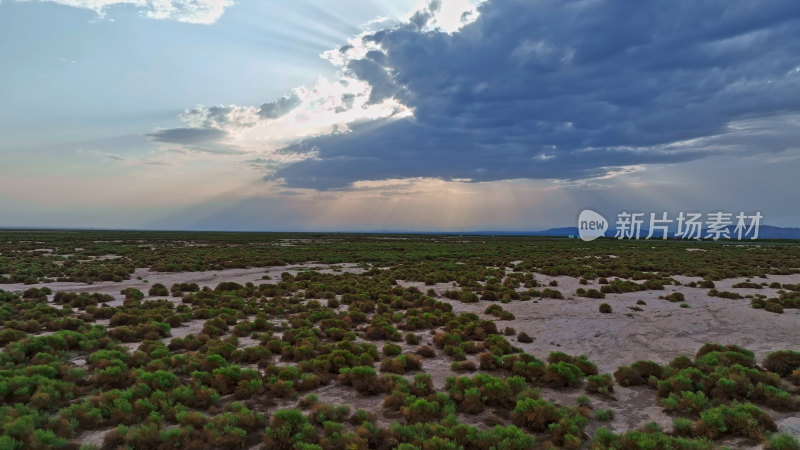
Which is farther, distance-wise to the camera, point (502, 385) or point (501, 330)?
point (501, 330)

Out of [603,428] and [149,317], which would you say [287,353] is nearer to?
[149,317]

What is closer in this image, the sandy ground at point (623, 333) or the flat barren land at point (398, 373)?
the flat barren land at point (398, 373)

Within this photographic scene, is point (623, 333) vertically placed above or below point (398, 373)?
above

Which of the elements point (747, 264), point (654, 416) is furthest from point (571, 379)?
point (747, 264)

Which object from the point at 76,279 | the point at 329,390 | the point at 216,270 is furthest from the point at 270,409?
the point at 216,270

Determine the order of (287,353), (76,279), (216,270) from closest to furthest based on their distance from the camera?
(287,353) → (76,279) → (216,270)

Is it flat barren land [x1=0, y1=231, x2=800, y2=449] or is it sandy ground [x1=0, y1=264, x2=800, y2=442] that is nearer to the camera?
flat barren land [x1=0, y1=231, x2=800, y2=449]

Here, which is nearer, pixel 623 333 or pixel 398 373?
pixel 398 373

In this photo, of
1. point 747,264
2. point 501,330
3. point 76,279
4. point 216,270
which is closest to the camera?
point 501,330

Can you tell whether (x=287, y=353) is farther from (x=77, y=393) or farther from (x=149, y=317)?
(x=149, y=317)
